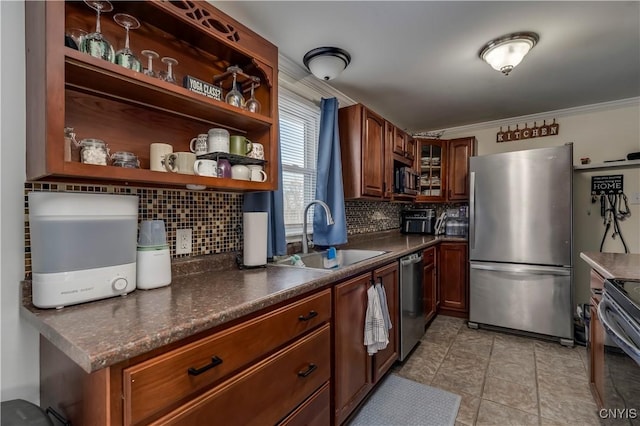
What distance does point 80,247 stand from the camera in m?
0.96

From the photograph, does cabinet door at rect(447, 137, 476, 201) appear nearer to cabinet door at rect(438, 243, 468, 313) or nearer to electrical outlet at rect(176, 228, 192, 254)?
cabinet door at rect(438, 243, 468, 313)

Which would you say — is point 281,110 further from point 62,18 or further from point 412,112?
point 412,112

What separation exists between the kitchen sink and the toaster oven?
1718mm

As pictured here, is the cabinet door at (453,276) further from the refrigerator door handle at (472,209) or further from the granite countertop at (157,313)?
the granite countertop at (157,313)

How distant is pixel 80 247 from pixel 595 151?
435 centimetres

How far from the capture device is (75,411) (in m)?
0.79

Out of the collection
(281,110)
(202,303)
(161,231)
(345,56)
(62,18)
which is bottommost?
(202,303)

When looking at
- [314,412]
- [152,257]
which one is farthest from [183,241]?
[314,412]

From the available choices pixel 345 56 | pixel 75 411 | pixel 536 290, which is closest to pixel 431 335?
pixel 536 290

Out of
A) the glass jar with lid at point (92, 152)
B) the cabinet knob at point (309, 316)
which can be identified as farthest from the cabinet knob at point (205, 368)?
the glass jar with lid at point (92, 152)

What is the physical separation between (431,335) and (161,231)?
8.49 feet

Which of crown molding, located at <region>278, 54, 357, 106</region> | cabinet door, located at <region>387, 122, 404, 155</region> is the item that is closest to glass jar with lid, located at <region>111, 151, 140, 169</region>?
crown molding, located at <region>278, 54, 357, 106</region>

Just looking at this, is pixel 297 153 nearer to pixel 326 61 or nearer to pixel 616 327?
pixel 326 61

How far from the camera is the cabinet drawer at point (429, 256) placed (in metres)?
2.77
